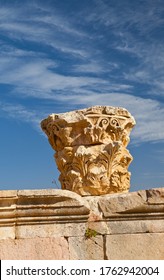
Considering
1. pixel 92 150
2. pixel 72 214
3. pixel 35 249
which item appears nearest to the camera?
pixel 35 249

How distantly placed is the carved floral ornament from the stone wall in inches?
42.4

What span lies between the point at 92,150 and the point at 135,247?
180cm

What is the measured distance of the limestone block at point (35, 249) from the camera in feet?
21.7

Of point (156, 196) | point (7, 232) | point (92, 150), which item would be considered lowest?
point (7, 232)

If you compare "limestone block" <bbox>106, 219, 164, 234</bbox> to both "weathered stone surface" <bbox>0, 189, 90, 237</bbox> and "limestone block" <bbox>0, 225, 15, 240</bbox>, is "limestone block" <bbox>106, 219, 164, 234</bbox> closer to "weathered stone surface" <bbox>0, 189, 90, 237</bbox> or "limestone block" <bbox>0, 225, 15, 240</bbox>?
"weathered stone surface" <bbox>0, 189, 90, 237</bbox>

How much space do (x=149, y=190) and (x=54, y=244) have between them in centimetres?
138

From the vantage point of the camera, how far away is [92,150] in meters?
8.00

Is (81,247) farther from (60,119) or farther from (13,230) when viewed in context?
(60,119)

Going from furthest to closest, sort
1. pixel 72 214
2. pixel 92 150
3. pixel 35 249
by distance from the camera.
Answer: pixel 92 150 < pixel 72 214 < pixel 35 249

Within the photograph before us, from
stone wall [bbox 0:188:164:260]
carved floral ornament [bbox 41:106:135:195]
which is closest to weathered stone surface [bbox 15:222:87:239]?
stone wall [bbox 0:188:164:260]

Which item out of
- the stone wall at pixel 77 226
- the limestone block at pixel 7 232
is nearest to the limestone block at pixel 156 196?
the stone wall at pixel 77 226

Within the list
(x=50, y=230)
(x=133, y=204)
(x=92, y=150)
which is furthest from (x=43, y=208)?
(x=92, y=150)

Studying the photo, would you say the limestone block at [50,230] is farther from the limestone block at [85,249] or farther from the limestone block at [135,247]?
the limestone block at [135,247]

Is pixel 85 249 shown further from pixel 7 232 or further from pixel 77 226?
pixel 7 232
